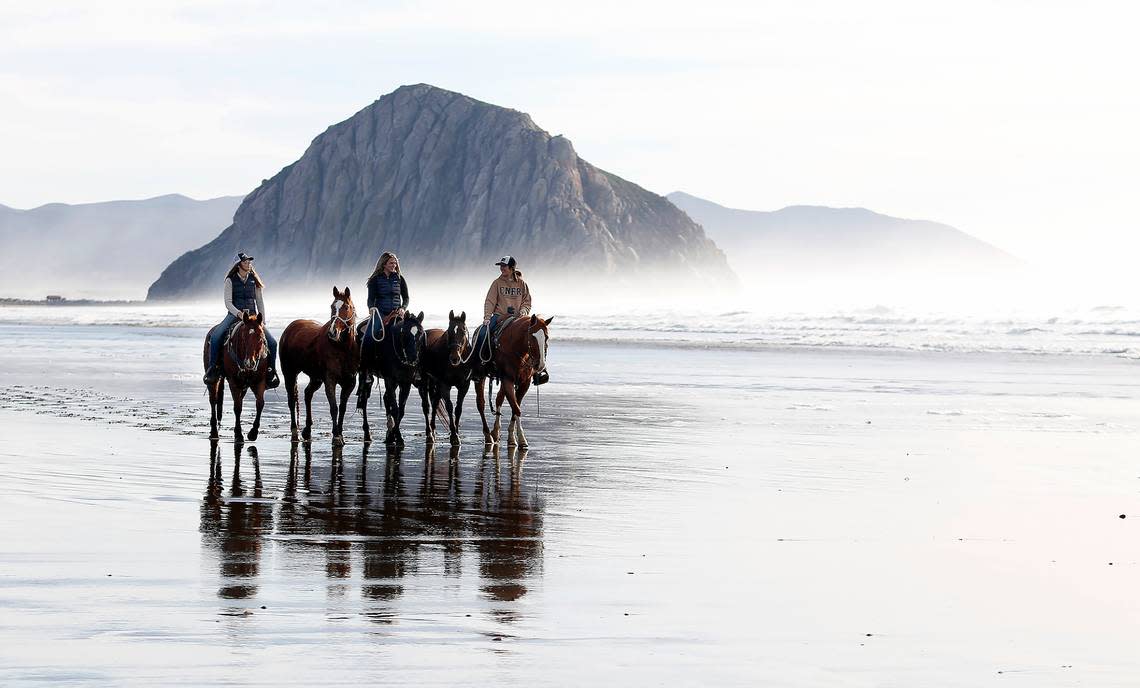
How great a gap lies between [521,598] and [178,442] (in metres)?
9.41

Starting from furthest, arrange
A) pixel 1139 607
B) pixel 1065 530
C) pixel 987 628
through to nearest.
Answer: pixel 1065 530
pixel 1139 607
pixel 987 628

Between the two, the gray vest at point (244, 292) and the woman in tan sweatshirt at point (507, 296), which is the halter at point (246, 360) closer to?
the gray vest at point (244, 292)

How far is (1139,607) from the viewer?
7.63 m

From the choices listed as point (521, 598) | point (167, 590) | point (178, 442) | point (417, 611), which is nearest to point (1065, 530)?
point (521, 598)

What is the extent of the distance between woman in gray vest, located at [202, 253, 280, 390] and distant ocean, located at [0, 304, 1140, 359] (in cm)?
3081

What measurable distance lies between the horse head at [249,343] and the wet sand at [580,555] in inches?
44.8

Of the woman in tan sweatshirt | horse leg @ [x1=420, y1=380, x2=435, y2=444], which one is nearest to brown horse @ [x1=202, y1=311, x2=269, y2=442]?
horse leg @ [x1=420, y1=380, x2=435, y2=444]

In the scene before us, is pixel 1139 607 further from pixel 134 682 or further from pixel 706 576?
pixel 134 682

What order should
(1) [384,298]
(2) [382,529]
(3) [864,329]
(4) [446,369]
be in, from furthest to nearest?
(3) [864,329]
(1) [384,298]
(4) [446,369]
(2) [382,529]

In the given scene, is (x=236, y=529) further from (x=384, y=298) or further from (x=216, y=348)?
(x=216, y=348)

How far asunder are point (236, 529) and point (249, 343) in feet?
22.7

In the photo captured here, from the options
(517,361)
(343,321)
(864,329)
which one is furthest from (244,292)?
(864,329)

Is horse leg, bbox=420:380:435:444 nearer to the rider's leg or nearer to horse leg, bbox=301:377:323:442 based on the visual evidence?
horse leg, bbox=301:377:323:442

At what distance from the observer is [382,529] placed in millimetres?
10109
